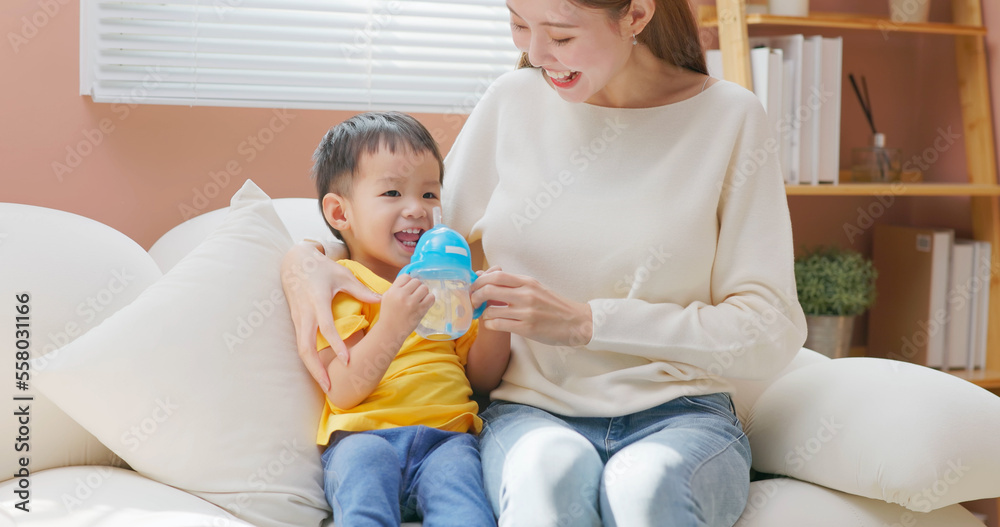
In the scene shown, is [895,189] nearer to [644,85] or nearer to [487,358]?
[644,85]

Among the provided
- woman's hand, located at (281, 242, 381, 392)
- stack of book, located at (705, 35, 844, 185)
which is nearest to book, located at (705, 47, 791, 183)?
stack of book, located at (705, 35, 844, 185)

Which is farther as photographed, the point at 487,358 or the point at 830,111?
the point at 830,111

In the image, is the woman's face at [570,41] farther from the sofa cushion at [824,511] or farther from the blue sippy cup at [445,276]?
the sofa cushion at [824,511]

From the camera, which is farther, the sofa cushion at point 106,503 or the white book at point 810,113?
the white book at point 810,113

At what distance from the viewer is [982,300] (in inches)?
92.4

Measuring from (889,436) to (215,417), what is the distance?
3.21 ft

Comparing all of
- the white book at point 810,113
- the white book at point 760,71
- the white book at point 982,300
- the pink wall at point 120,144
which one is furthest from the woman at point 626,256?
the white book at point 982,300

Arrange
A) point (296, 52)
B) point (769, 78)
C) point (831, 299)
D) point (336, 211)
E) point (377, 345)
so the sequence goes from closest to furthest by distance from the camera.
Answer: point (377, 345)
point (336, 211)
point (296, 52)
point (769, 78)
point (831, 299)

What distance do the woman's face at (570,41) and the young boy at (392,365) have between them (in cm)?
26

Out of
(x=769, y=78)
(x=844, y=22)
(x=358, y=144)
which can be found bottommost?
(x=358, y=144)

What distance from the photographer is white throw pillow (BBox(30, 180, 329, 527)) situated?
3.86 ft

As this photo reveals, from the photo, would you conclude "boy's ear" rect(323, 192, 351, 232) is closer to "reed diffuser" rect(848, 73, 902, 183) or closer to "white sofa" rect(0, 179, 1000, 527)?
"white sofa" rect(0, 179, 1000, 527)

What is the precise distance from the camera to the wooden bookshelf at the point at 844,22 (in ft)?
6.98

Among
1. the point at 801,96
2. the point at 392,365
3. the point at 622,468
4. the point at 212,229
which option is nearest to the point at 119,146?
the point at 212,229
